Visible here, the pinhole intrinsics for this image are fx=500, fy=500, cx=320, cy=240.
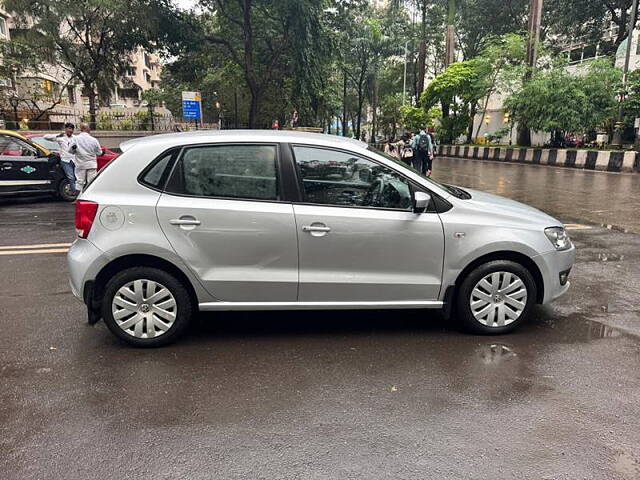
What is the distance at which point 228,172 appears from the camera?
4.00 m

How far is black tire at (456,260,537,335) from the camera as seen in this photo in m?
4.09

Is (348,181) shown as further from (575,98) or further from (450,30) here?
(450,30)

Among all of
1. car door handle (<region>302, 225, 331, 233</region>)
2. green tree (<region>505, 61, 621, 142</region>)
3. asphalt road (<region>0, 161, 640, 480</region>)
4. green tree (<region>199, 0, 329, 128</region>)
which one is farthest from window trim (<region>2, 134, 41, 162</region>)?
green tree (<region>505, 61, 621, 142</region>)

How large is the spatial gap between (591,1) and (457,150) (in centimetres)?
1219

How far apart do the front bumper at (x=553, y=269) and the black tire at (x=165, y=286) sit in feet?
9.46

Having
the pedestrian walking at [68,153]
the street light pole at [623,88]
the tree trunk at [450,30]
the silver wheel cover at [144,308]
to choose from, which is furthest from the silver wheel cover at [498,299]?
the tree trunk at [450,30]

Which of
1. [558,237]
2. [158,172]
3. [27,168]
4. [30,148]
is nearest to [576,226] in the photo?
[558,237]

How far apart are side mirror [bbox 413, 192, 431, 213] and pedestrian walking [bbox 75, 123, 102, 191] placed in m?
8.61

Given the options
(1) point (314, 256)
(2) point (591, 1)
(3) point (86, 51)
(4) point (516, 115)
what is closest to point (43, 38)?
(3) point (86, 51)

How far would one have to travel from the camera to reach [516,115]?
2667 cm

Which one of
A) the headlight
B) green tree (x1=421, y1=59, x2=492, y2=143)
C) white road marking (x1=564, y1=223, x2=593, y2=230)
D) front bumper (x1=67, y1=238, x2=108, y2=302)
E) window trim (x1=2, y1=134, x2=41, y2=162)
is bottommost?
white road marking (x1=564, y1=223, x2=593, y2=230)

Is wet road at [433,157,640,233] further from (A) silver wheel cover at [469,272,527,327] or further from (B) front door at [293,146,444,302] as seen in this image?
(B) front door at [293,146,444,302]

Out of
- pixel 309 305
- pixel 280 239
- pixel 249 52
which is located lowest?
pixel 309 305

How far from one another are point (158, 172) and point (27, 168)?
353 inches
